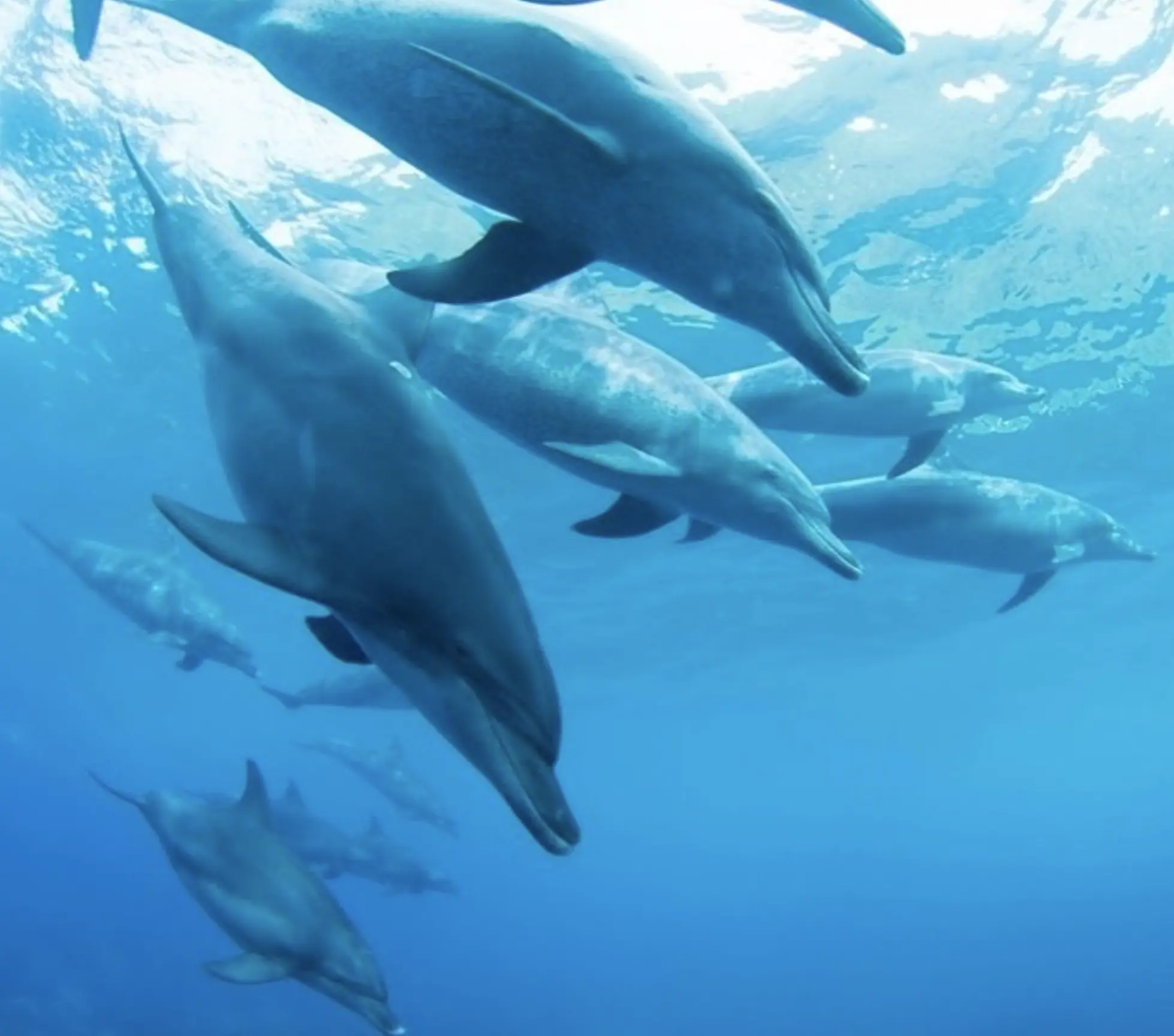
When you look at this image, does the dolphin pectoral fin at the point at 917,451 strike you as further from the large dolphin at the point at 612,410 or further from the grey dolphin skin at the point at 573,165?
the grey dolphin skin at the point at 573,165

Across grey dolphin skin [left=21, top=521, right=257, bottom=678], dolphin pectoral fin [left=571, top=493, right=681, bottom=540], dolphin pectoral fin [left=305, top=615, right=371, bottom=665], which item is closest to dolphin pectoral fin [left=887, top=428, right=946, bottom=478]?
dolphin pectoral fin [left=571, top=493, right=681, bottom=540]

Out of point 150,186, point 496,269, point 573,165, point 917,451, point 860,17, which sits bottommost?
point 917,451

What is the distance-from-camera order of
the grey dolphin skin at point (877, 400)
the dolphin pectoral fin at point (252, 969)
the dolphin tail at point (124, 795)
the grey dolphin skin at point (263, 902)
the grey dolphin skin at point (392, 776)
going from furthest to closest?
the grey dolphin skin at point (392, 776) < the dolphin tail at point (124, 795) < the grey dolphin skin at point (877, 400) < the dolphin pectoral fin at point (252, 969) < the grey dolphin skin at point (263, 902)

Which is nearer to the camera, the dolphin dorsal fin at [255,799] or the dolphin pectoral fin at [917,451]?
the dolphin pectoral fin at [917,451]

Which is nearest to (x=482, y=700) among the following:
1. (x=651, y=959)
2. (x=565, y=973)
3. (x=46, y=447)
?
(x=46, y=447)

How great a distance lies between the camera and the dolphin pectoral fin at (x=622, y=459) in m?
3.52

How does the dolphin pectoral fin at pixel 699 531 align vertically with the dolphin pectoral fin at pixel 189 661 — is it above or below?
above

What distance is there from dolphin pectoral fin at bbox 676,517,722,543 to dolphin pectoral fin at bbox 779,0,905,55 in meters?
2.00

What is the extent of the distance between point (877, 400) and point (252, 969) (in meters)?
4.96

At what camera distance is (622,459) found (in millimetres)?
3600

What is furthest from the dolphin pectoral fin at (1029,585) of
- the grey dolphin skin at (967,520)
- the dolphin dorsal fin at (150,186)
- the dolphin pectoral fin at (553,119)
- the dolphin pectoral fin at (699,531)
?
the dolphin dorsal fin at (150,186)

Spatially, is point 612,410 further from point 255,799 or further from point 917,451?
point 255,799

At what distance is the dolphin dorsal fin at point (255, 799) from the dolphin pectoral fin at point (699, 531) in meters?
3.50

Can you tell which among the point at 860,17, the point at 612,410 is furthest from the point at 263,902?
the point at 860,17
